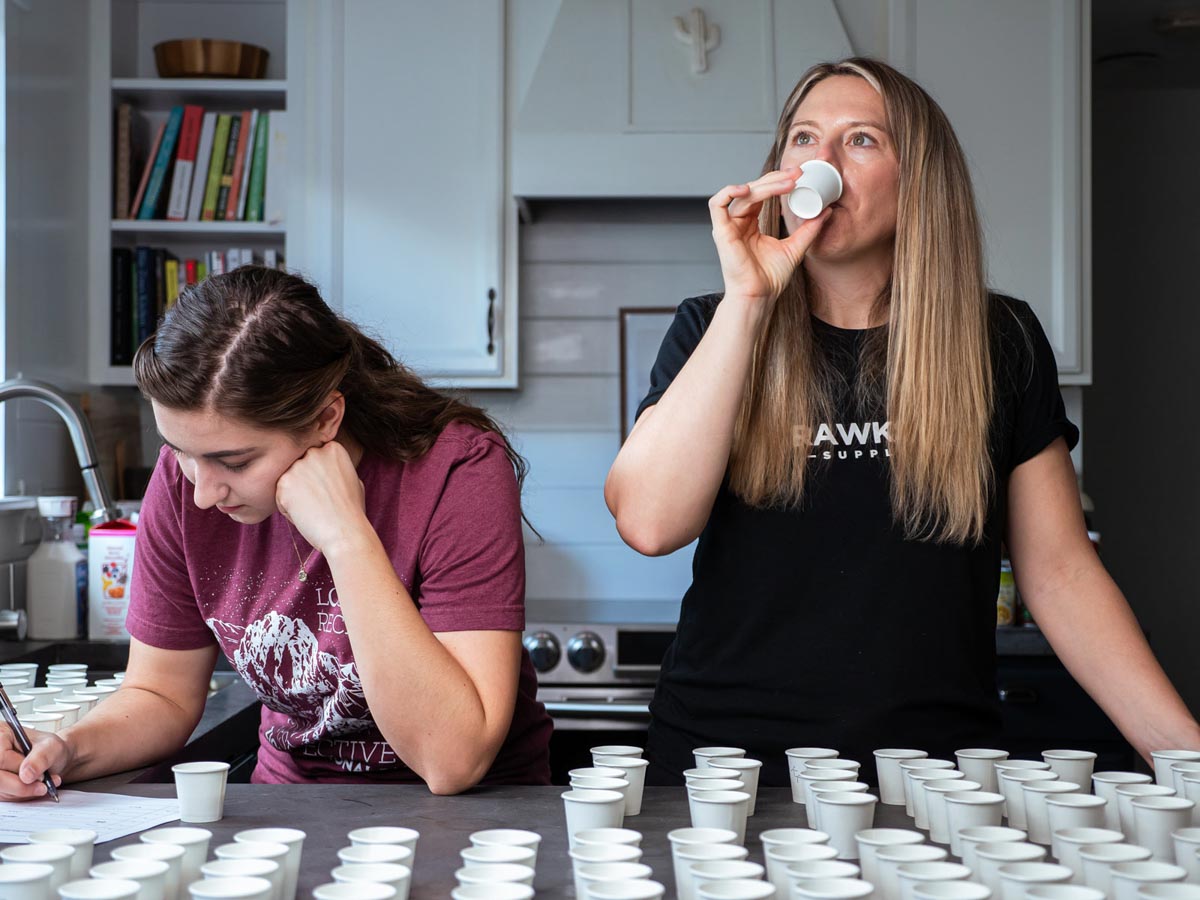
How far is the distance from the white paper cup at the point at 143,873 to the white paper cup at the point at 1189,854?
2.01 ft

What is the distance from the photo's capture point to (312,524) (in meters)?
1.22

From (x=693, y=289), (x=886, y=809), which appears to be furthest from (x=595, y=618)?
(x=886, y=809)

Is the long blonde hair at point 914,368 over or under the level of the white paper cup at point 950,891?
over

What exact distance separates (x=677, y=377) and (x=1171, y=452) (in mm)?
3411

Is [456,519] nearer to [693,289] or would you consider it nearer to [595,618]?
[595,618]

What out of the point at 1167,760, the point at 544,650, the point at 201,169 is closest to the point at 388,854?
the point at 1167,760

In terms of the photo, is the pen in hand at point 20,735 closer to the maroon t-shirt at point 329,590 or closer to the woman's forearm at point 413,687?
the maroon t-shirt at point 329,590


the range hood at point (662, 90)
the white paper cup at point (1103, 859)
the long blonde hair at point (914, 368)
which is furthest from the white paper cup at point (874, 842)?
the range hood at point (662, 90)

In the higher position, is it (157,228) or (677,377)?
(157,228)

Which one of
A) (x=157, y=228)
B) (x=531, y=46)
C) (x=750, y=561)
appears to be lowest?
(x=750, y=561)

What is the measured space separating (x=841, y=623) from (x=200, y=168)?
7.83 feet

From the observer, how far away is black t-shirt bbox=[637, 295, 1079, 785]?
51.9 inches

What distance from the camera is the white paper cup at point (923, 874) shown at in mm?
770

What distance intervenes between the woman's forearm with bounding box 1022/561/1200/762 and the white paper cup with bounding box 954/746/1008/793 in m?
0.23
